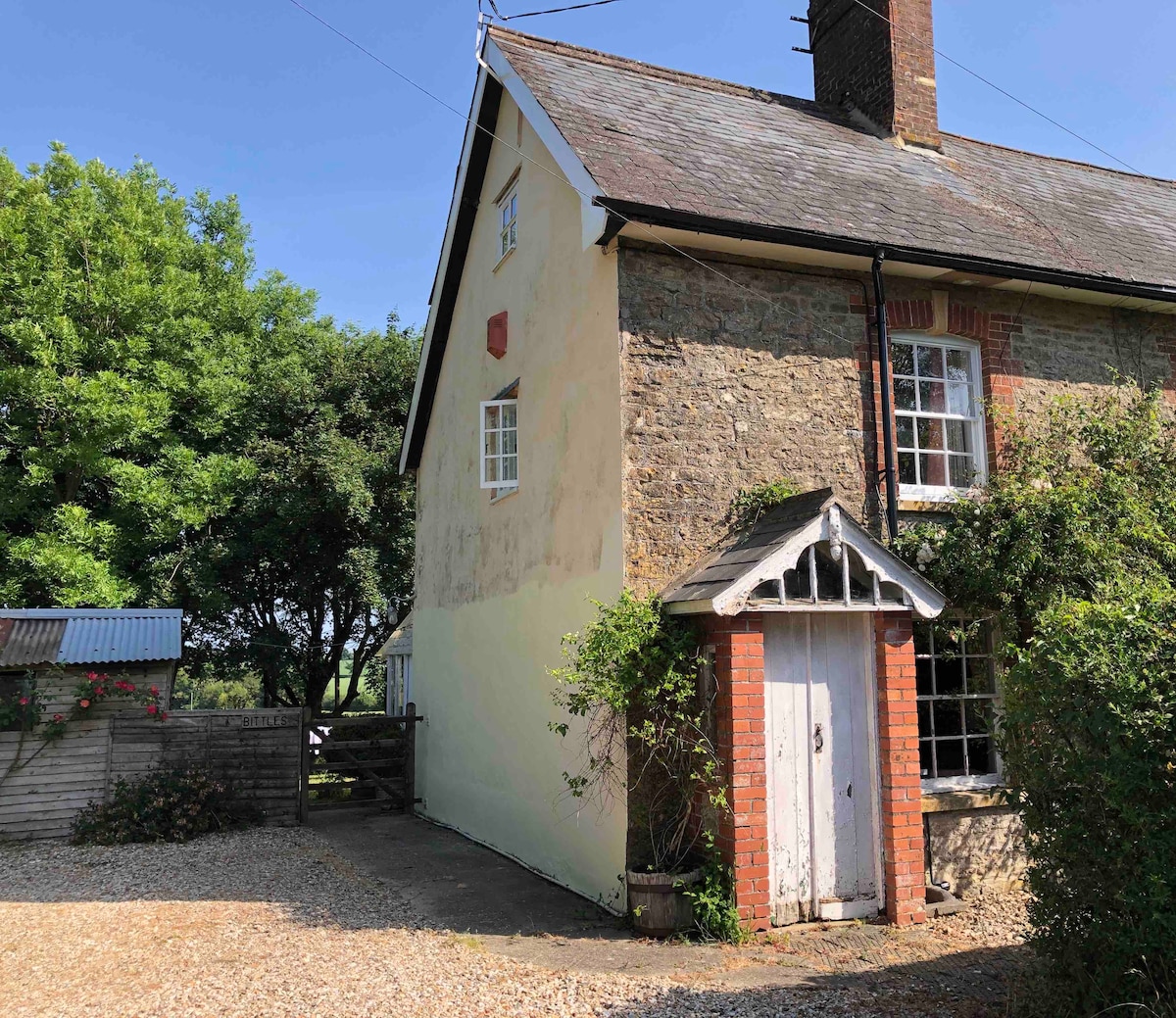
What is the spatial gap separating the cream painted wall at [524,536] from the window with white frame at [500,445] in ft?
0.99

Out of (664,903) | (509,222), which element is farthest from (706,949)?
(509,222)

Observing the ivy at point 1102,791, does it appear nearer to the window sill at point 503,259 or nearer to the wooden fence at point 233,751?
the window sill at point 503,259

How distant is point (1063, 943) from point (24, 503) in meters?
19.4

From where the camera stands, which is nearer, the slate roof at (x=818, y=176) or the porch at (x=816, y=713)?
the porch at (x=816, y=713)

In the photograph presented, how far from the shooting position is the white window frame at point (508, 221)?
1131 centimetres

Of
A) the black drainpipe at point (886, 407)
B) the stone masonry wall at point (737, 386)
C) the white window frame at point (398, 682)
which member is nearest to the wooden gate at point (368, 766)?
the white window frame at point (398, 682)

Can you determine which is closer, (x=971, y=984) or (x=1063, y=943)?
(x=1063, y=943)

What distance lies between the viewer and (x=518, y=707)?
10273 millimetres

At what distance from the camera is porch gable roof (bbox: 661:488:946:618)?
6.96m

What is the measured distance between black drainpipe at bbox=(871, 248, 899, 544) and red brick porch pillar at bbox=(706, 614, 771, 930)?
84.4 inches

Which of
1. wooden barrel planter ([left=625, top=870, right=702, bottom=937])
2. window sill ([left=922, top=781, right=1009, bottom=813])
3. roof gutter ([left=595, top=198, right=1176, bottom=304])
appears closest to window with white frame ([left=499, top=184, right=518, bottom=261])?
roof gutter ([left=595, top=198, right=1176, bottom=304])

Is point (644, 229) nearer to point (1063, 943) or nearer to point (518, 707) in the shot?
point (518, 707)

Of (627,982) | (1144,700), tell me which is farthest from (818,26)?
(627,982)

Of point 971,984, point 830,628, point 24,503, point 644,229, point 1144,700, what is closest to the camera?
point 1144,700
